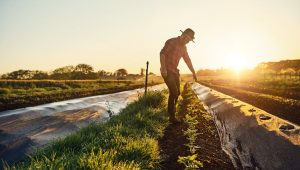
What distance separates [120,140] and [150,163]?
0.67 meters

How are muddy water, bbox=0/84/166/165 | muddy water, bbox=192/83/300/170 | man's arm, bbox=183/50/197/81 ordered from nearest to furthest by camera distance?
muddy water, bbox=192/83/300/170, muddy water, bbox=0/84/166/165, man's arm, bbox=183/50/197/81

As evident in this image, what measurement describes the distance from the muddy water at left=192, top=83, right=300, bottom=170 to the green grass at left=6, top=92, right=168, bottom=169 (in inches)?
47.6

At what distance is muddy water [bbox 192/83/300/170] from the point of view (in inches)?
132

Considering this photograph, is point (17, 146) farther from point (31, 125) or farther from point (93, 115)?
point (93, 115)

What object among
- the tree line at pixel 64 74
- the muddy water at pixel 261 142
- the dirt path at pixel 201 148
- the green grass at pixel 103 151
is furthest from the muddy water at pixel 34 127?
the tree line at pixel 64 74

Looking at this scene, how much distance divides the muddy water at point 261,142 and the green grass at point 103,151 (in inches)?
47.6

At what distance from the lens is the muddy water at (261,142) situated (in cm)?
336

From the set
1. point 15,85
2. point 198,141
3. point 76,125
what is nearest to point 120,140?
point 198,141

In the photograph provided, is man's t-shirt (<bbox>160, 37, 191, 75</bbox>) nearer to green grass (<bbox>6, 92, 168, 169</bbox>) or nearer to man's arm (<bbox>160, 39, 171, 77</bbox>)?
man's arm (<bbox>160, 39, 171, 77</bbox>)

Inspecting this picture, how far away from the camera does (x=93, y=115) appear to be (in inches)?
341

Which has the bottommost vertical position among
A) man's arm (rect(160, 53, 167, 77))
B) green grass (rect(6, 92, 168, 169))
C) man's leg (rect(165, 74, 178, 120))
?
green grass (rect(6, 92, 168, 169))

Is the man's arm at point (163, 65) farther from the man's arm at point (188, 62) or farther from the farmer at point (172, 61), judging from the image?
the man's arm at point (188, 62)

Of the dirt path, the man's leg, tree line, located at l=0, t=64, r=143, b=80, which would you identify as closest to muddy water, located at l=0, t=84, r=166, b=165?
the man's leg


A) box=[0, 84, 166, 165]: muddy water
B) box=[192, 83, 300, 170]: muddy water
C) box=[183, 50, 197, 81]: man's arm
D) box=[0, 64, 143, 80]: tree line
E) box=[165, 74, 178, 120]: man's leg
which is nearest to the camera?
box=[192, 83, 300, 170]: muddy water
